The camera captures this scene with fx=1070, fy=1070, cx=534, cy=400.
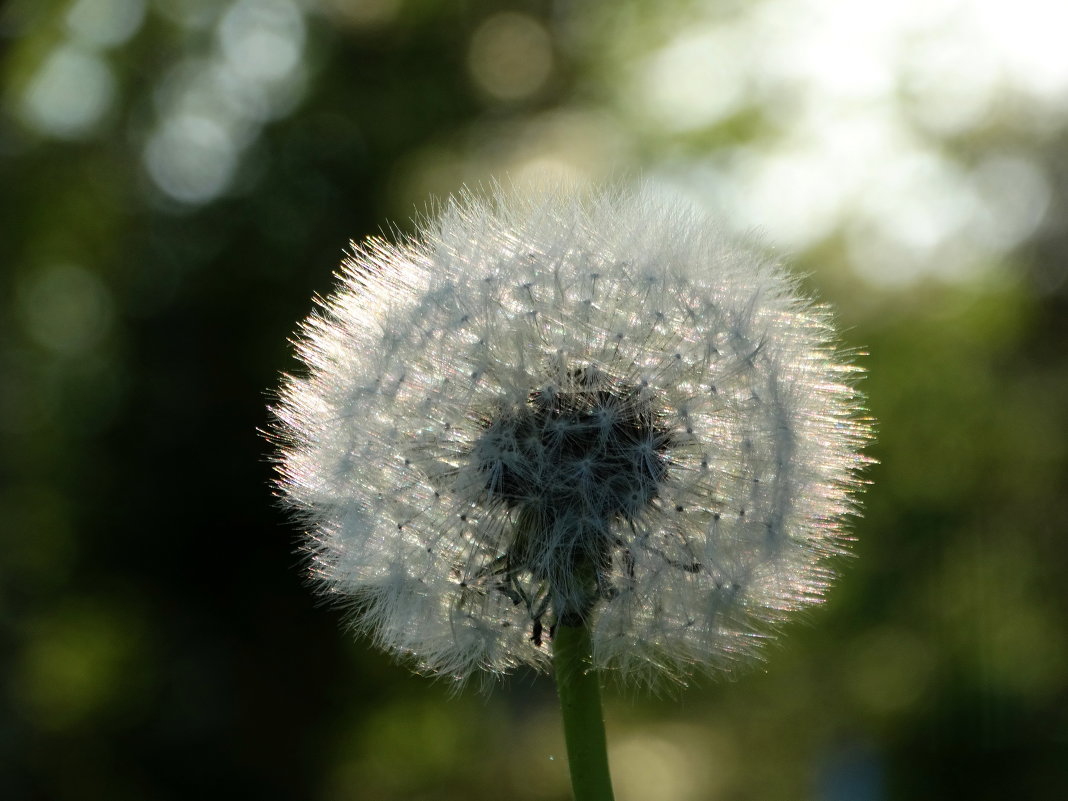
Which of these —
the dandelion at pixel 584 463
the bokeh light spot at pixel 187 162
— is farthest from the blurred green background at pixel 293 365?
the dandelion at pixel 584 463

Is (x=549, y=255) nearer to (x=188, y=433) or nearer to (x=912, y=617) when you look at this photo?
(x=188, y=433)

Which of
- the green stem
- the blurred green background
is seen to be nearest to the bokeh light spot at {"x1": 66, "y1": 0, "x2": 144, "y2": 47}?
the blurred green background

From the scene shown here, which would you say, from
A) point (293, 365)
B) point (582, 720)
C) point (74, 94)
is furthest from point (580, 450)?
point (74, 94)

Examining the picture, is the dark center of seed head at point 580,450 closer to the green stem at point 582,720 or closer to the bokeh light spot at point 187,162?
the green stem at point 582,720

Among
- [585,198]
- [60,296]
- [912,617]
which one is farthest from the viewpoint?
[60,296]

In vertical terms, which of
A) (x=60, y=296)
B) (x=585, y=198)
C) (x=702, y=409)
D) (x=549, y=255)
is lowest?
(x=702, y=409)

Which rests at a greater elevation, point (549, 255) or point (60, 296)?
point (60, 296)

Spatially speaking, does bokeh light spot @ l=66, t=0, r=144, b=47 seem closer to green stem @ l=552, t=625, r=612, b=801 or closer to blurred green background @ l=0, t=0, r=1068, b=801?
blurred green background @ l=0, t=0, r=1068, b=801

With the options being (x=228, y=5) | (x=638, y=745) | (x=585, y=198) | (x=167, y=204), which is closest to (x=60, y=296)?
(x=167, y=204)
